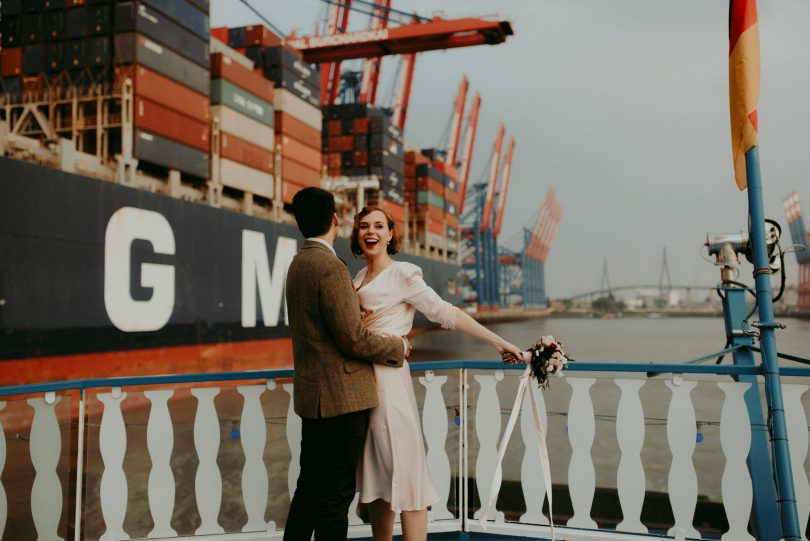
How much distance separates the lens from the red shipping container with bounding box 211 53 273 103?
19.3m

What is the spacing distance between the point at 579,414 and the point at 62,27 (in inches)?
699

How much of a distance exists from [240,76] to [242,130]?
1.91 metres

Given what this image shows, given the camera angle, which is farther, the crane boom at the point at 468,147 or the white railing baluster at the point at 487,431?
the crane boom at the point at 468,147

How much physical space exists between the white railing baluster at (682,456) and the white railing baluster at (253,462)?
2.09m

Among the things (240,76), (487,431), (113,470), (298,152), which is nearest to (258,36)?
(240,76)

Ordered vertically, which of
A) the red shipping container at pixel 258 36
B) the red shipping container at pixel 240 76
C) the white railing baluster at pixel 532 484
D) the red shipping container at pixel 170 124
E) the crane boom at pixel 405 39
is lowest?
the white railing baluster at pixel 532 484

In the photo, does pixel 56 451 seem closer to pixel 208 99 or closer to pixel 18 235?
pixel 18 235

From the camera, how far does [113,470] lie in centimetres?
313

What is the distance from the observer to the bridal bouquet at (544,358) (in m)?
2.55

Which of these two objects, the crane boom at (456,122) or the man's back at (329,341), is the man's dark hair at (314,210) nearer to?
the man's back at (329,341)

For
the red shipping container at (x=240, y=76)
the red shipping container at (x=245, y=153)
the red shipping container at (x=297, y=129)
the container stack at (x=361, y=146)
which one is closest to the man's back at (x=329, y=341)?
the red shipping container at (x=245, y=153)

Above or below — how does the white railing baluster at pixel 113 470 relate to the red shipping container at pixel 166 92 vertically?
below

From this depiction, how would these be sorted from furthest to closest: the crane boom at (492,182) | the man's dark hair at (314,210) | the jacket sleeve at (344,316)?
the crane boom at (492,182)
the man's dark hair at (314,210)
the jacket sleeve at (344,316)

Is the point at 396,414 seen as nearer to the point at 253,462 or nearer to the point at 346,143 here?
the point at 253,462
